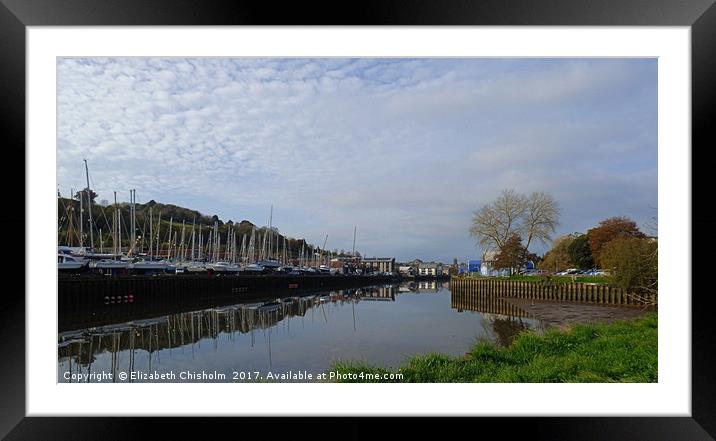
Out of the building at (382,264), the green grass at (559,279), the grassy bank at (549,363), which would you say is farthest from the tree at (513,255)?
the building at (382,264)

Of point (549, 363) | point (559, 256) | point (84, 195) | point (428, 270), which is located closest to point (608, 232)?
point (559, 256)

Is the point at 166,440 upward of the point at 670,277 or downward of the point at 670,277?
downward

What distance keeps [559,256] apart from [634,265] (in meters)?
4.14

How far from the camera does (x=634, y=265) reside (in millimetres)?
7426

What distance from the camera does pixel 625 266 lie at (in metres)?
7.50

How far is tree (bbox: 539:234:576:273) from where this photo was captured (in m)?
11.2

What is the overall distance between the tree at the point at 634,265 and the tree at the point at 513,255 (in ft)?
9.77

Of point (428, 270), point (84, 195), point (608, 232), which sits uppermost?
point (84, 195)
